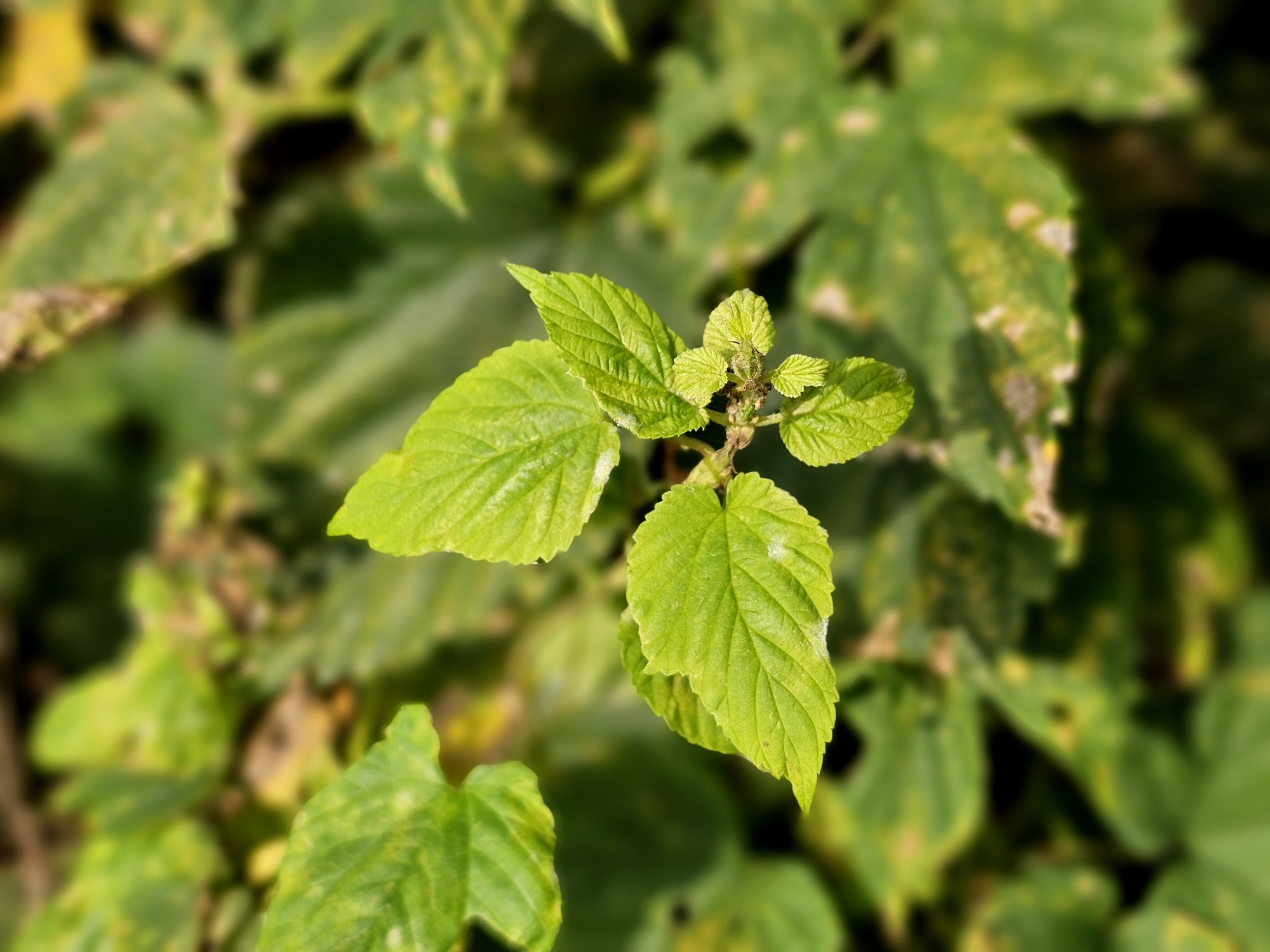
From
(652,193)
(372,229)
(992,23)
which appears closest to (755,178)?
(652,193)

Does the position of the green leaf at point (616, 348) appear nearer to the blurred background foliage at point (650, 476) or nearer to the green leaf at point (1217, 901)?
the blurred background foliage at point (650, 476)

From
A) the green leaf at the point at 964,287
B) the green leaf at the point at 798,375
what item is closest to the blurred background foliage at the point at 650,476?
the green leaf at the point at 964,287

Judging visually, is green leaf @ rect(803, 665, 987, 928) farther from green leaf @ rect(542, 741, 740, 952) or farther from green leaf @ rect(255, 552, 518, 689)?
green leaf @ rect(255, 552, 518, 689)

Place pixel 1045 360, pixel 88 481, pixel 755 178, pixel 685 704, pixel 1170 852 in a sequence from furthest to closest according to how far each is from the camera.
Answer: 1. pixel 88 481
2. pixel 1170 852
3. pixel 755 178
4. pixel 1045 360
5. pixel 685 704

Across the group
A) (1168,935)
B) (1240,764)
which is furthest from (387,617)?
(1240,764)

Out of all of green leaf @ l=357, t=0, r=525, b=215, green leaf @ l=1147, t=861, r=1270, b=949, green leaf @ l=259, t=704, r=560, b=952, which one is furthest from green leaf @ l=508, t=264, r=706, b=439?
green leaf @ l=1147, t=861, r=1270, b=949

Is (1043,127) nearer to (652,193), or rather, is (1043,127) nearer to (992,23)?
(992,23)
